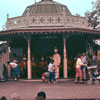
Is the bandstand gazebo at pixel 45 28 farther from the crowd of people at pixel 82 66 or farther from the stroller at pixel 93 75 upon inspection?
the stroller at pixel 93 75

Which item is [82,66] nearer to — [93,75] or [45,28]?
[93,75]

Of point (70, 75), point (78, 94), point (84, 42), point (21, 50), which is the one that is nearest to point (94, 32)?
point (84, 42)

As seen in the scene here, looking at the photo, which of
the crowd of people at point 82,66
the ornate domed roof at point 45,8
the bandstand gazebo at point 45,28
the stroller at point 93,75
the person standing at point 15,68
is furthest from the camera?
the ornate domed roof at point 45,8

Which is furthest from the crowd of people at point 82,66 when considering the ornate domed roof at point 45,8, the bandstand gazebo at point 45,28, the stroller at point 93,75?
the ornate domed roof at point 45,8

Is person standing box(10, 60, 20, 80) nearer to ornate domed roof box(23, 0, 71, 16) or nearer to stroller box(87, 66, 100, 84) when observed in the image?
stroller box(87, 66, 100, 84)

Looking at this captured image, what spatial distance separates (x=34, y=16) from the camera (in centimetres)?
2252

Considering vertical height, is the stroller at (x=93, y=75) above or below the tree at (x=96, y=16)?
below

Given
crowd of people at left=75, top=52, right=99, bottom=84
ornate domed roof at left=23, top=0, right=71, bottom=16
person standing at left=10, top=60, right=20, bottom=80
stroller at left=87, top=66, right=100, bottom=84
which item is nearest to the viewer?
stroller at left=87, top=66, right=100, bottom=84

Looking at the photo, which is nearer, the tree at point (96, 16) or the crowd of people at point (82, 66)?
the crowd of people at point (82, 66)

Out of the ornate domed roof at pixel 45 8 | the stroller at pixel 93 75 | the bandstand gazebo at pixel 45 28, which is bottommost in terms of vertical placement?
the stroller at pixel 93 75

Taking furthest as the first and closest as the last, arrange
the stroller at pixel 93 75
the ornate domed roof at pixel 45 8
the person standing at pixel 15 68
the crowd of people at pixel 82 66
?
the ornate domed roof at pixel 45 8
the person standing at pixel 15 68
the crowd of people at pixel 82 66
the stroller at pixel 93 75

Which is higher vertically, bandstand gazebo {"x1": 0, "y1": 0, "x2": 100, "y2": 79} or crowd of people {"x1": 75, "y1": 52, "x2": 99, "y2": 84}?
bandstand gazebo {"x1": 0, "y1": 0, "x2": 100, "y2": 79}

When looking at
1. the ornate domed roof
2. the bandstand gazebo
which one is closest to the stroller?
the bandstand gazebo

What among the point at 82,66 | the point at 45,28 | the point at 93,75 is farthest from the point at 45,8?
the point at 93,75
